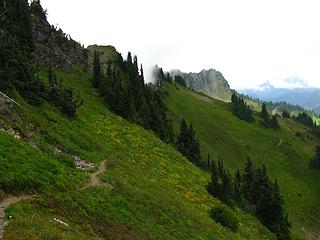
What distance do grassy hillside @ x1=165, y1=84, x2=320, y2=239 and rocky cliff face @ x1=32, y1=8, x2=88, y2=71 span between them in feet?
165

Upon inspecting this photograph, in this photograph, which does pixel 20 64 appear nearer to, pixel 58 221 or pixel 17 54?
pixel 17 54

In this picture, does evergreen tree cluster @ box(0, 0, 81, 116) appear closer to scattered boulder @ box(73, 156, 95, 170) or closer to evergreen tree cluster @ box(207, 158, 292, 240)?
scattered boulder @ box(73, 156, 95, 170)

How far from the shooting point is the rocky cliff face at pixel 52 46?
294ft

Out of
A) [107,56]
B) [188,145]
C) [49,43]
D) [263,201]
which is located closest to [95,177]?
[263,201]

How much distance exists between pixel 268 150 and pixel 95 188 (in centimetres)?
14158

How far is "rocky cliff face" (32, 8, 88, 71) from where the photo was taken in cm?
8956

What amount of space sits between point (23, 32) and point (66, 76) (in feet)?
93.0

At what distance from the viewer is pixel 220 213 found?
163ft

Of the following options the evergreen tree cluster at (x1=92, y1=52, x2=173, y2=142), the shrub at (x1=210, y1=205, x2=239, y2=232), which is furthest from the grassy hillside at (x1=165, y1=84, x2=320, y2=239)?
the shrub at (x1=210, y1=205, x2=239, y2=232)

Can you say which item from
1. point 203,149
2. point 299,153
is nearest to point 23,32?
point 203,149

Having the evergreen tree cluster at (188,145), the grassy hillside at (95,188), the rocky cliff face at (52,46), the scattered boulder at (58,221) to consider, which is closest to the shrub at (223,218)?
the grassy hillside at (95,188)

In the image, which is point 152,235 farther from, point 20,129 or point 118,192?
point 20,129

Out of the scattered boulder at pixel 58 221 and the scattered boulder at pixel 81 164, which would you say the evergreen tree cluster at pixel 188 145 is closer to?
the scattered boulder at pixel 81 164

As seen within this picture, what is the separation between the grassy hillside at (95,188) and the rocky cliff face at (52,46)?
26623 millimetres
